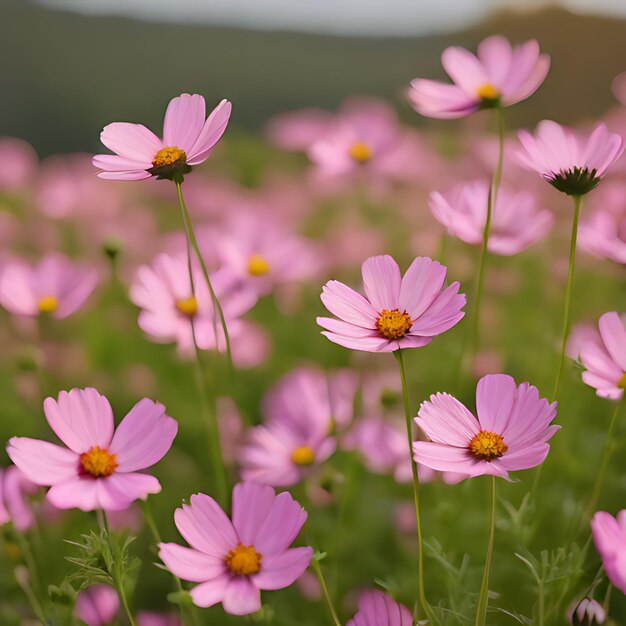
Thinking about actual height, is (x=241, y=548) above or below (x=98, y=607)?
above

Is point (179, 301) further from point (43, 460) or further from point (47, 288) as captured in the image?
point (43, 460)

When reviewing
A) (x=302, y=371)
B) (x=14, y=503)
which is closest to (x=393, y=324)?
(x=14, y=503)

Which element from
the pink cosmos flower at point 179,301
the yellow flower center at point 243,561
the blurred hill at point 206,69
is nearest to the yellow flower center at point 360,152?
the pink cosmos flower at point 179,301

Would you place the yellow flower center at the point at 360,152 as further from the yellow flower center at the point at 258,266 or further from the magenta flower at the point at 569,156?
the magenta flower at the point at 569,156

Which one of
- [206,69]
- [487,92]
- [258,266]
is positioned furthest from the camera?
[206,69]

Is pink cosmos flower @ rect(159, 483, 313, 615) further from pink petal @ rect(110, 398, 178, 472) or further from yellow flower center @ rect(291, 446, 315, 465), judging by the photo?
yellow flower center @ rect(291, 446, 315, 465)

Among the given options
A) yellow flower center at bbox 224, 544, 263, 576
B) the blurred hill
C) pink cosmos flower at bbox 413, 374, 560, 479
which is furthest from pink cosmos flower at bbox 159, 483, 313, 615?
the blurred hill

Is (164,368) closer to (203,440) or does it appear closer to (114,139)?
(203,440)
